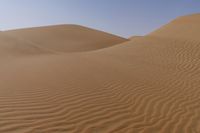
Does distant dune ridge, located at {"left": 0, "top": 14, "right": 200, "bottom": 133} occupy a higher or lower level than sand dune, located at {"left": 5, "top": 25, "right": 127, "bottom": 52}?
lower

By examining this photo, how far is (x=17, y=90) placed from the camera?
6566 mm

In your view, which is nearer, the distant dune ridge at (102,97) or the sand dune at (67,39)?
the distant dune ridge at (102,97)

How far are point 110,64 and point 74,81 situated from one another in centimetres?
313

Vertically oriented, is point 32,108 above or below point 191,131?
above

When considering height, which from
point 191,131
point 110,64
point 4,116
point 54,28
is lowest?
point 191,131

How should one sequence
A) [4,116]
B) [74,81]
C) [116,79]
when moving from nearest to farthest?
[4,116], [74,81], [116,79]

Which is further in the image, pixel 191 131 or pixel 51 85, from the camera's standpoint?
pixel 51 85

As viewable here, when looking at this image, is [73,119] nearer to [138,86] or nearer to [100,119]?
[100,119]

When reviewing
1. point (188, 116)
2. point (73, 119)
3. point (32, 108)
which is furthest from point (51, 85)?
point (188, 116)

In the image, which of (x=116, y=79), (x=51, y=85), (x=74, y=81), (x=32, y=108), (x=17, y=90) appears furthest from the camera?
(x=116, y=79)

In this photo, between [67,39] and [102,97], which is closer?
[102,97]

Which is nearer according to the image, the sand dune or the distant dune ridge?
the distant dune ridge

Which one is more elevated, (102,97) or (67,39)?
(67,39)

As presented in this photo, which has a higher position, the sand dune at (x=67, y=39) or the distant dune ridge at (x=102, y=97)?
the sand dune at (x=67, y=39)
